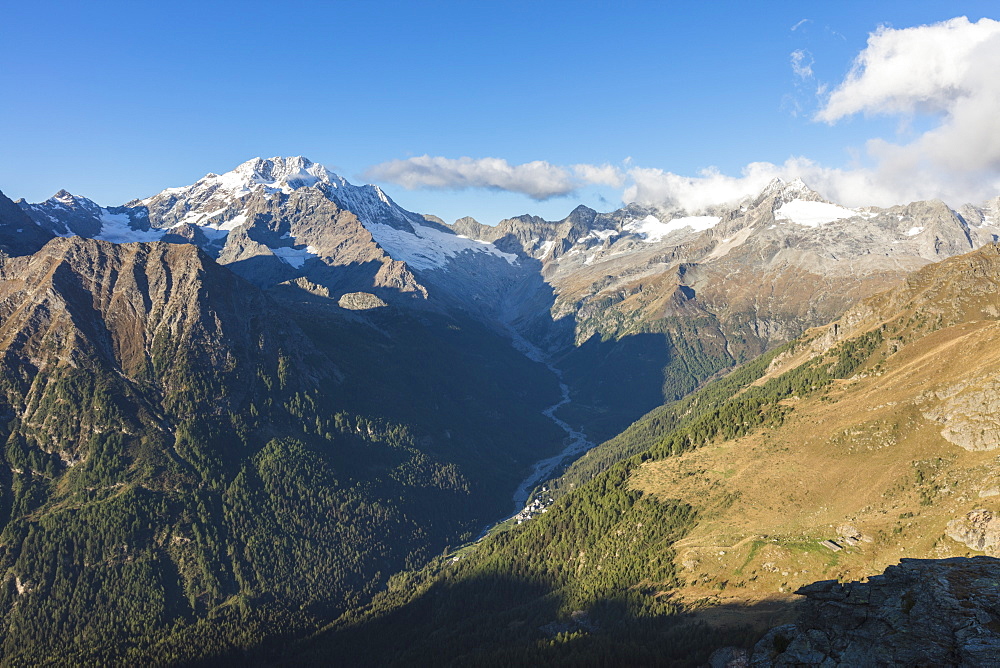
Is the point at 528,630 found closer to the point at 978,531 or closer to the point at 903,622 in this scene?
the point at 978,531

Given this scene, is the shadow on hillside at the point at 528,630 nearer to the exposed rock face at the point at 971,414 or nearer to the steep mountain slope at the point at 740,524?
the steep mountain slope at the point at 740,524

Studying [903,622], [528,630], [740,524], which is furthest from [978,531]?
[528,630]

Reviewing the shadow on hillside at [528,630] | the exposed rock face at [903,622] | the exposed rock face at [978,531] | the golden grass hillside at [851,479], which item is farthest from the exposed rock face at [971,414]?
the exposed rock face at [903,622]

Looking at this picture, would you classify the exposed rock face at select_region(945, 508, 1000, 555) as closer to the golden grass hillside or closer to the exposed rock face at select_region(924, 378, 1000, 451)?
the golden grass hillside

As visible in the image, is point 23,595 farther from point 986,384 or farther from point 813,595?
point 986,384

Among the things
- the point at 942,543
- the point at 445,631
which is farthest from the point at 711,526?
the point at 445,631

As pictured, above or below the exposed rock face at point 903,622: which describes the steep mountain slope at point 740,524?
below

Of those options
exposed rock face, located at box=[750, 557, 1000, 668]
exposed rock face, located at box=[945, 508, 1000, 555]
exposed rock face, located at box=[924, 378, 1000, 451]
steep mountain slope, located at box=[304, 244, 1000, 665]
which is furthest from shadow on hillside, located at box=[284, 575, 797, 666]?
exposed rock face, located at box=[924, 378, 1000, 451]

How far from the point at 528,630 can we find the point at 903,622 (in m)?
110

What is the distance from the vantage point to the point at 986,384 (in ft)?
435

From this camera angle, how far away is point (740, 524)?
13812 cm

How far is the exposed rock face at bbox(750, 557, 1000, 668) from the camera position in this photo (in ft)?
160

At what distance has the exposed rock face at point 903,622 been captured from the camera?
1918 inches

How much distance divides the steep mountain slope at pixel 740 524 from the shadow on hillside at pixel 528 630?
56 cm
